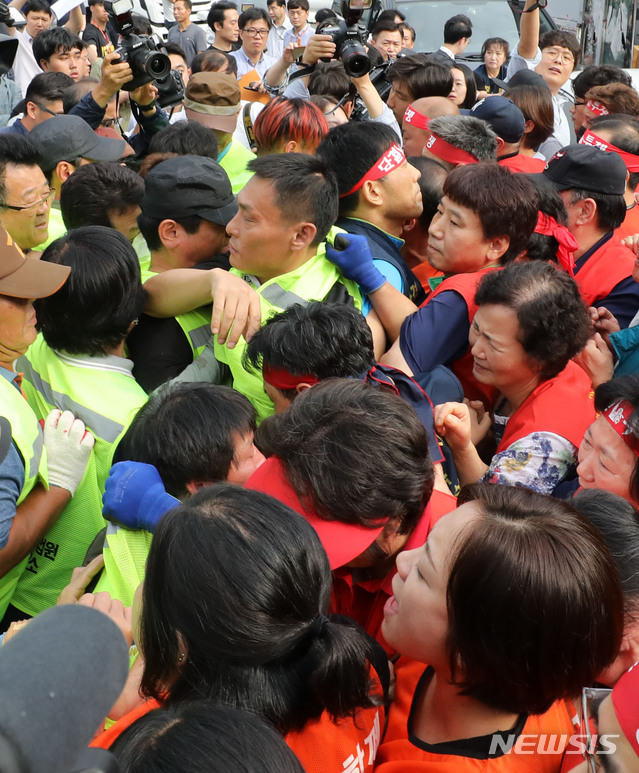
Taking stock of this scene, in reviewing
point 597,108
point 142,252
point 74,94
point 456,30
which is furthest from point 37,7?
point 142,252

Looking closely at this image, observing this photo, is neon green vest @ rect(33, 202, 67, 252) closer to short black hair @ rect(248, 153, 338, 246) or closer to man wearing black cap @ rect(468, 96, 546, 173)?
short black hair @ rect(248, 153, 338, 246)

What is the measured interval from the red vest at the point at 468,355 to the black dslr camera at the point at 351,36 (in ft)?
7.42

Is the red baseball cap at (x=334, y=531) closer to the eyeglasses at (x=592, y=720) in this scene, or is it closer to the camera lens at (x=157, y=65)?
the eyeglasses at (x=592, y=720)

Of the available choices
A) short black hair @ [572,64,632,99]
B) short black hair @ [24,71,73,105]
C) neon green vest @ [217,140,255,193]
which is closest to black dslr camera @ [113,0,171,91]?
neon green vest @ [217,140,255,193]

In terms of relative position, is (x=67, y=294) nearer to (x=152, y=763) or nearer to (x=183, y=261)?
(x=183, y=261)

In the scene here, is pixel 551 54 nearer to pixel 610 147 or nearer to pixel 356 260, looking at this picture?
pixel 610 147

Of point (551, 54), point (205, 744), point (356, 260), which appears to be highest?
point (205, 744)

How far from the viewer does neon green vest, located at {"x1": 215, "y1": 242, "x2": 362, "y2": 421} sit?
2.37 metres

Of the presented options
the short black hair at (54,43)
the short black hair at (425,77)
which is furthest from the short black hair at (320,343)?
the short black hair at (54,43)

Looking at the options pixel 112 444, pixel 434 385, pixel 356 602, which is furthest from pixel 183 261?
pixel 356 602

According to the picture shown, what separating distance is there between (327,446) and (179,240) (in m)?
1.42

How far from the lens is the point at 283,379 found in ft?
6.83

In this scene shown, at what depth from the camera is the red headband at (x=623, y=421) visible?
1.89m

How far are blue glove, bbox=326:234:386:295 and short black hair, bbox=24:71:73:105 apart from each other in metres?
3.49
